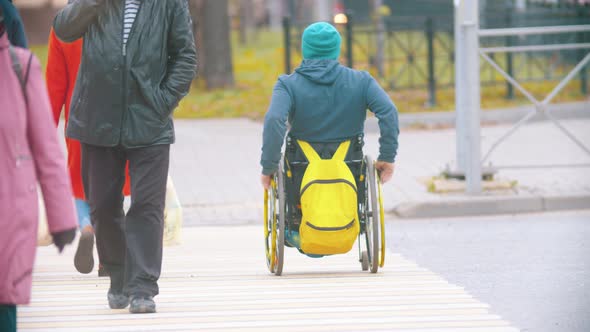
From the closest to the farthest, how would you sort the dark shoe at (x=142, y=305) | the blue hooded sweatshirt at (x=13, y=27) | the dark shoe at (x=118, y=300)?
1. the blue hooded sweatshirt at (x=13, y=27)
2. the dark shoe at (x=142, y=305)
3. the dark shoe at (x=118, y=300)

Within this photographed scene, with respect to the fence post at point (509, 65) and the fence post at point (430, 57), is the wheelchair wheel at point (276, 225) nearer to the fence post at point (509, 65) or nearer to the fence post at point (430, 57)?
the fence post at point (430, 57)

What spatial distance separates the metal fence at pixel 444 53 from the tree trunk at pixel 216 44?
1263mm

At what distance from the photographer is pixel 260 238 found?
10336mm

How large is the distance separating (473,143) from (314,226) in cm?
455

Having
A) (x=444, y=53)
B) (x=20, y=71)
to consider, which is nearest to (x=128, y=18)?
(x=20, y=71)

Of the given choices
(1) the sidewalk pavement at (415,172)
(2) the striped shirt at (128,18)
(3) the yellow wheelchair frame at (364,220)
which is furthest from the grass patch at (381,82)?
(2) the striped shirt at (128,18)

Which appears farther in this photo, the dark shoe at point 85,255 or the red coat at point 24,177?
the dark shoe at point 85,255

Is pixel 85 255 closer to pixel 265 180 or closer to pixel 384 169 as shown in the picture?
pixel 265 180

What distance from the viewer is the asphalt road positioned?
21.8 ft

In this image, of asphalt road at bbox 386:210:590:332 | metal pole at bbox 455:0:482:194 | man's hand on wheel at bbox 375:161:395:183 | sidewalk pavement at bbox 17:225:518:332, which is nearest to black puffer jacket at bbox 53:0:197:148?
sidewalk pavement at bbox 17:225:518:332

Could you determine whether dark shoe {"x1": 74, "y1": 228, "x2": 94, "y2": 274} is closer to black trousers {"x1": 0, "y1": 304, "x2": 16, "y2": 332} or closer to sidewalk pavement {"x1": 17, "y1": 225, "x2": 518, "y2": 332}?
sidewalk pavement {"x1": 17, "y1": 225, "x2": 518, "y2": 332}

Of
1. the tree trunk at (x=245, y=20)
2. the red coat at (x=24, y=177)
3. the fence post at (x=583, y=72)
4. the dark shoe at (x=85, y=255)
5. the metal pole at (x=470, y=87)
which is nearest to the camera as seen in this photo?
the red coat at (x=24, y=177)

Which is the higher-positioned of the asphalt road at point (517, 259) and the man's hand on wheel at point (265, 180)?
the man's hand on wheel at point (265, 180)

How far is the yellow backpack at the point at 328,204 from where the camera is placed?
24.3ft
